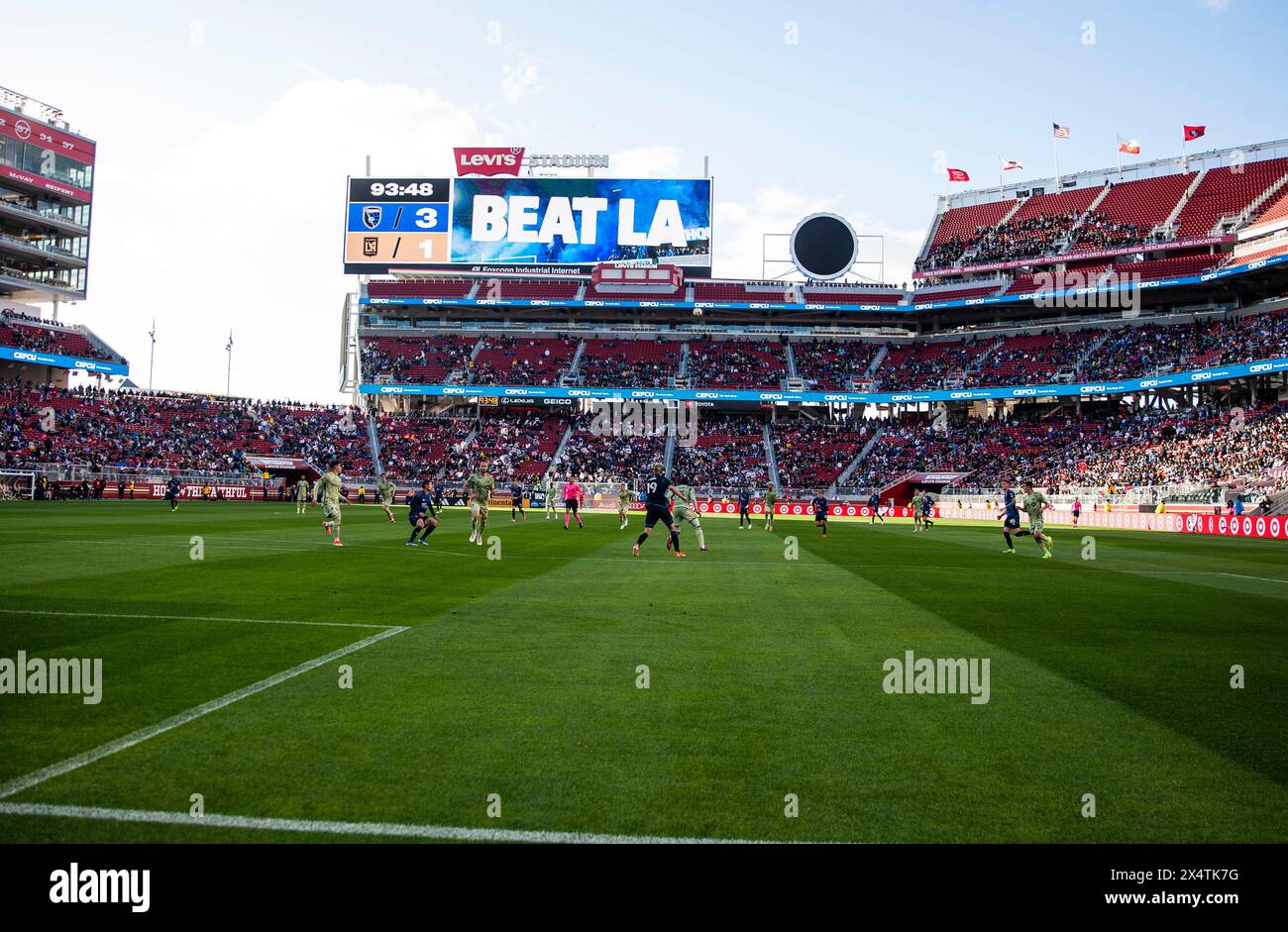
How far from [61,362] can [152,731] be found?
77.8 metres

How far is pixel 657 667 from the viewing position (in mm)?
8047

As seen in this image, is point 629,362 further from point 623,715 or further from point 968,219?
point 623,715

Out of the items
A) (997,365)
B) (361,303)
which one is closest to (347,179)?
(361,303)

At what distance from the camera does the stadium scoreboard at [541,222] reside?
251 ft

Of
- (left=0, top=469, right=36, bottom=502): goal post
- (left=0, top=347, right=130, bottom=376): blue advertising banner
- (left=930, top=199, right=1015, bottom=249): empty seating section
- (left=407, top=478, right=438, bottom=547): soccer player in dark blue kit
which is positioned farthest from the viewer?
(left=930, top=199, right=1015, bottom=249): empty seating section

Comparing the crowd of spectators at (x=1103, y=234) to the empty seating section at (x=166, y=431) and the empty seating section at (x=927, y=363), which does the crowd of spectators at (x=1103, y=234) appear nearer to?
the empty seating section at (x=927, y=363)

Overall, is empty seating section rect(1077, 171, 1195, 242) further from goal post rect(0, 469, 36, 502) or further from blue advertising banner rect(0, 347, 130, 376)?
blue advertising banner rect(0, 347, 130, 376)

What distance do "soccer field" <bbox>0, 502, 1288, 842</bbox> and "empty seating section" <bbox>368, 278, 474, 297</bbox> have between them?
74046 mm

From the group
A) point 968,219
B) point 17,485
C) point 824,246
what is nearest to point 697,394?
point 824,246

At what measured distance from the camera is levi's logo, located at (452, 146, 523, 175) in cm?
7725

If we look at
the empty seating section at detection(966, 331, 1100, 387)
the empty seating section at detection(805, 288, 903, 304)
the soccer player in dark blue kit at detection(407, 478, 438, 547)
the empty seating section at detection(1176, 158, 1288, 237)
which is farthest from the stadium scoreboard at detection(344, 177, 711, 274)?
the soccer player in dark blue kit at detection(407, 478, 438, 547)

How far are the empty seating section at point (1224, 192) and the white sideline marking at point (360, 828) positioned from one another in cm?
8312
